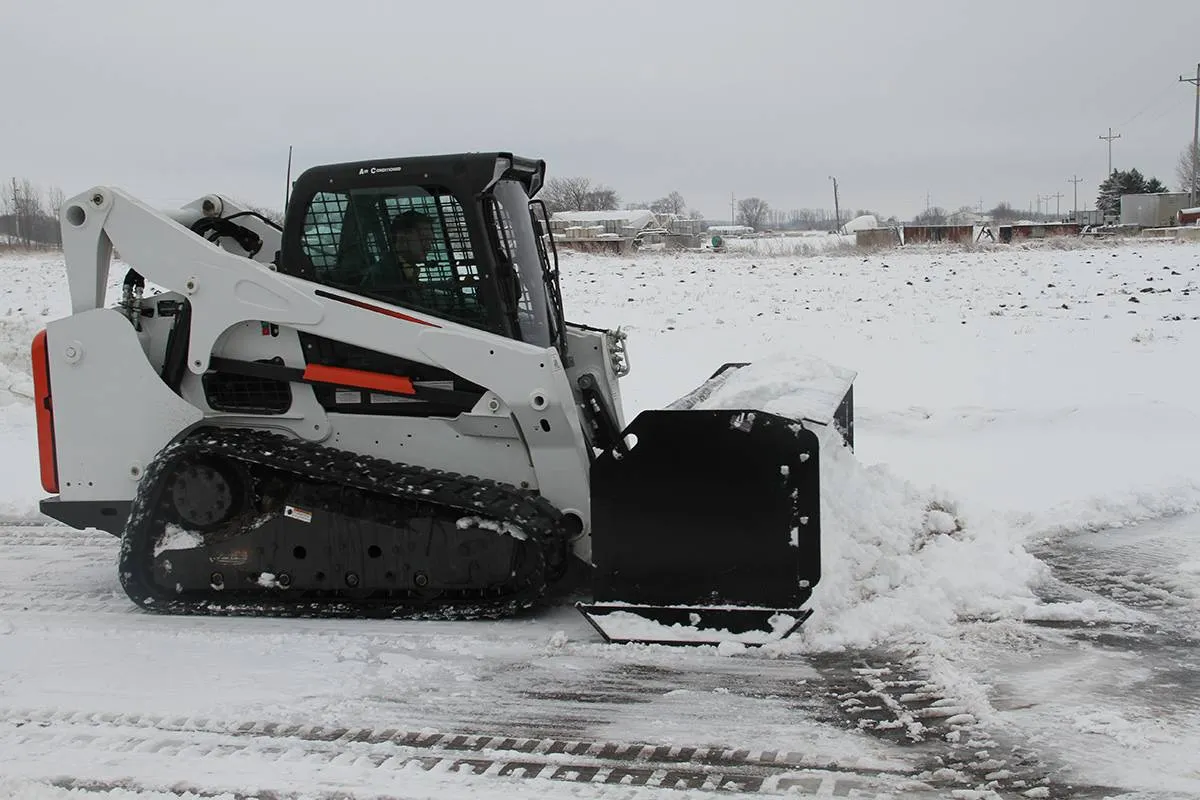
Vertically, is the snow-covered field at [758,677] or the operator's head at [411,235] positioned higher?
the operator's head at [411,235]

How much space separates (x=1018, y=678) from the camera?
4.39 meters

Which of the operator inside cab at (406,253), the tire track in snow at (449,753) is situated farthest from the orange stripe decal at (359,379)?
the tire track in snow at (449,753)

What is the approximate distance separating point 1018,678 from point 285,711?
2.83m

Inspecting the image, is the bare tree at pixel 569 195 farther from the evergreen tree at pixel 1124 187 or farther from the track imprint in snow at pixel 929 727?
the track imprint in snow at pixel 929 727

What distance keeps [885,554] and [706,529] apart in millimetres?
1128

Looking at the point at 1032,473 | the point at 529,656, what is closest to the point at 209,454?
the point at 529,656

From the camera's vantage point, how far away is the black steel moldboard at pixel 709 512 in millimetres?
4848

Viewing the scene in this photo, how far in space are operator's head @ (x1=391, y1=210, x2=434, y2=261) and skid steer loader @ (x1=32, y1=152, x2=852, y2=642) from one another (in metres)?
0.01

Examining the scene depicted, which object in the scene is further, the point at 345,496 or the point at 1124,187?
the point at 1124,187

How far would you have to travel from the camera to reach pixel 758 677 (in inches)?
178

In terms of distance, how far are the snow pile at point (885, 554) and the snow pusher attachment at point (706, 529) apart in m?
0.30

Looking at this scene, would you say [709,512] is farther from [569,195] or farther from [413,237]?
[569,195]

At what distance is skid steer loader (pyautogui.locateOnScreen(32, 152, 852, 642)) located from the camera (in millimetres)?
4914

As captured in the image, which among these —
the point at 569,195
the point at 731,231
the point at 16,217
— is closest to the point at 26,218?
the point at 16,217
